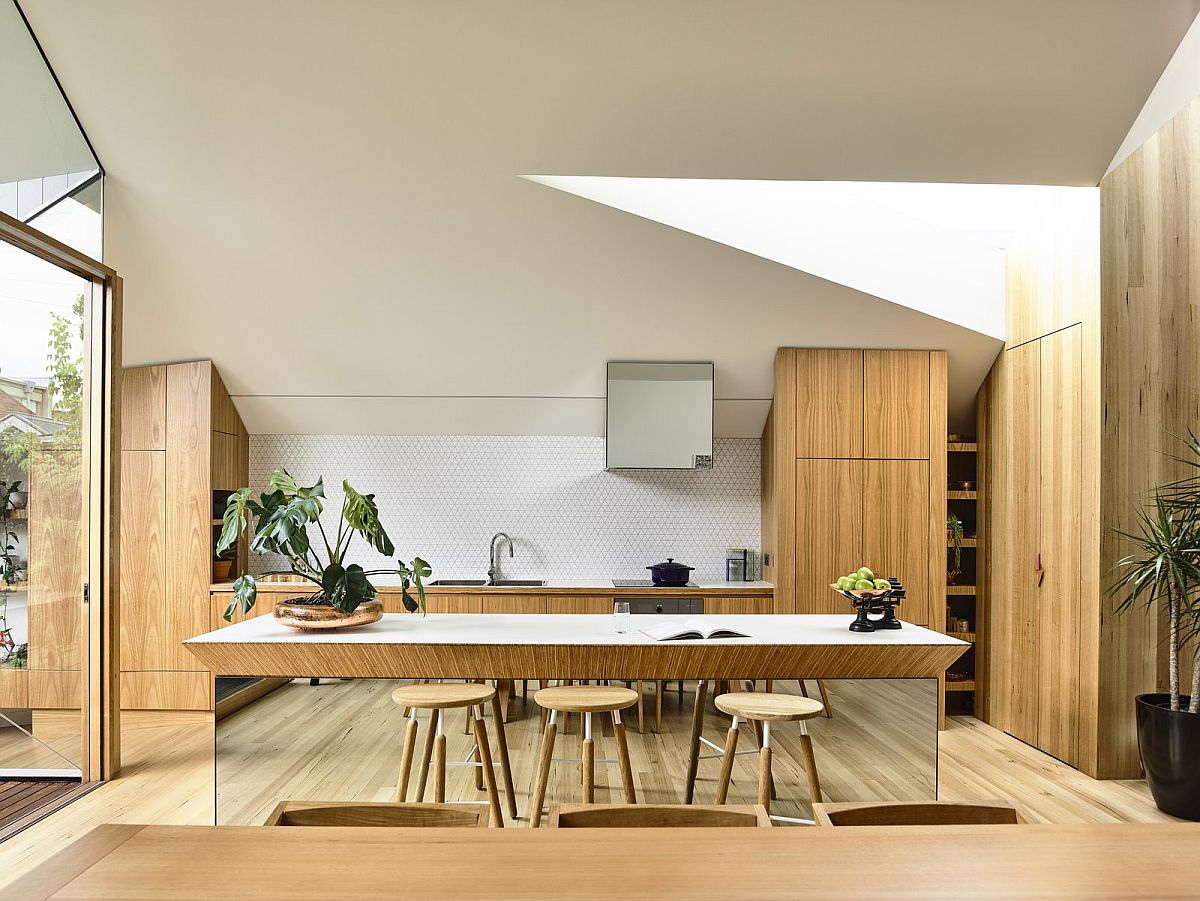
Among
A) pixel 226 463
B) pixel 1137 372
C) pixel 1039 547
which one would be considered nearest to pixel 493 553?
pixel 226 463

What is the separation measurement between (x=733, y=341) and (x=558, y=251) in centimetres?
130

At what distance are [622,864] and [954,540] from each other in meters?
4.93

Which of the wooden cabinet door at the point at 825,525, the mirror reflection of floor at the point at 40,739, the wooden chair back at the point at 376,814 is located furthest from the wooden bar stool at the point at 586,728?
the wooden cabinet door at the point at 825,525

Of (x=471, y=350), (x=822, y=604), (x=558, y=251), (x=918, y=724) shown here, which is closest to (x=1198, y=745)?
(x=918, y=724)

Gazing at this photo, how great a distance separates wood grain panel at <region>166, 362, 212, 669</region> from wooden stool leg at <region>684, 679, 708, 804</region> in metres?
3.62

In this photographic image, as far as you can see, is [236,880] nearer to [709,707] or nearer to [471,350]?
[709,707]

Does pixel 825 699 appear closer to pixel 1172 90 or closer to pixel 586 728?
pixel 586 728

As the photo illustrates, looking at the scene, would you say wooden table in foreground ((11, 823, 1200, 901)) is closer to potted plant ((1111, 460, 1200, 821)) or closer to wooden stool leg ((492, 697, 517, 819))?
wooden stool leg ((492, 697, 517, 819))

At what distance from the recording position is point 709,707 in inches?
136

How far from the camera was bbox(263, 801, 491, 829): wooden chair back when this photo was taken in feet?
6.50

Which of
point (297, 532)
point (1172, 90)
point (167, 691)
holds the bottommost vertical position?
point (167, 691)

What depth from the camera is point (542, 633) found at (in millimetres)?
3568

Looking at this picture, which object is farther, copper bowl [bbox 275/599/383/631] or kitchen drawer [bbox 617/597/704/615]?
kitchen drawer [bbox 617/597/704/615]

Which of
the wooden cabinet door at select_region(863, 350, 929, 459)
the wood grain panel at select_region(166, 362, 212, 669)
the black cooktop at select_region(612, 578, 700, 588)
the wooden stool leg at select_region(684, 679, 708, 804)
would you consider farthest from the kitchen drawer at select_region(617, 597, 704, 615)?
the wood grain panel at select_region(166, 362, 212, 669)
